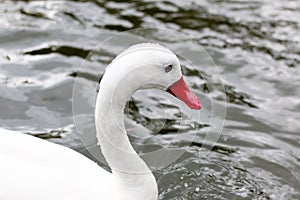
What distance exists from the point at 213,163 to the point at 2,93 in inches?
83.9

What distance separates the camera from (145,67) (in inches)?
151

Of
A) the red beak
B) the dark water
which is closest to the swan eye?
the red beak

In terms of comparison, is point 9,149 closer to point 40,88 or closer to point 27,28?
point 40,88

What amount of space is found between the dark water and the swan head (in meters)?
1.39

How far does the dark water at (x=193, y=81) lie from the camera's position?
5.44 meters

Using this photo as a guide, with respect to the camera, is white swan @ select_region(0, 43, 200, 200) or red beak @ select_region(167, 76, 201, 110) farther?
red beak @ select_region(167, 76, 201, 110)

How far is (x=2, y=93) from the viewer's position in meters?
6.32

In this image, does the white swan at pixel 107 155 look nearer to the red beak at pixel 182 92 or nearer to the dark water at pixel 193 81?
the red beak at pixel 182 92

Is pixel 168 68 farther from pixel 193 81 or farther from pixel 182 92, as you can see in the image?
pixel 193 81

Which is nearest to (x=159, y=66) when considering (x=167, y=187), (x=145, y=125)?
(x=167, y=187)

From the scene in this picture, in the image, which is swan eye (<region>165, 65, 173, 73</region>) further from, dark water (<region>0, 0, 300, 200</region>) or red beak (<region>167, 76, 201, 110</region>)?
dark water (<region>0, 0, 300, 200</region>)

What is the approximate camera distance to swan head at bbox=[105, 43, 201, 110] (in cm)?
379

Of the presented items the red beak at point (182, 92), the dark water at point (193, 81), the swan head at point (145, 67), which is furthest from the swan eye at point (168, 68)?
the dark water at point (193, 81)

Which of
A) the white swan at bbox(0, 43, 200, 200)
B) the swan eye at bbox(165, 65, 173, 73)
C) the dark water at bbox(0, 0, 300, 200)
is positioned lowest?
the dark water at bbox(0, 0, 300, 200)
